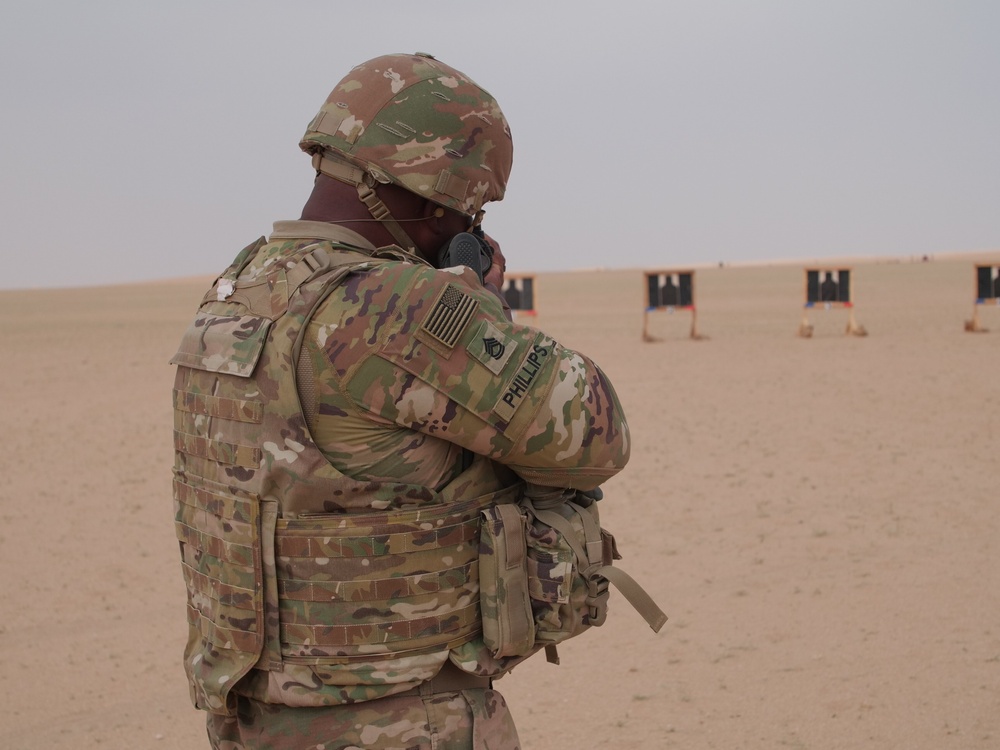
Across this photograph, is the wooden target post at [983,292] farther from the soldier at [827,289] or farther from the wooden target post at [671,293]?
the wooden target post at [671,293]

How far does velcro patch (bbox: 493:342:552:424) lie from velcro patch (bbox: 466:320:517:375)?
0.03m

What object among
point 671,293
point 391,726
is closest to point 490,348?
point 391,726

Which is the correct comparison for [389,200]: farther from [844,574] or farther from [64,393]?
[64,393]

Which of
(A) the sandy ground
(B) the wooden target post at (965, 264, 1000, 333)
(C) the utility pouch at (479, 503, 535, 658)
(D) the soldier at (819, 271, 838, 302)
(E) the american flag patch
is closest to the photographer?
(E) the american flag patch

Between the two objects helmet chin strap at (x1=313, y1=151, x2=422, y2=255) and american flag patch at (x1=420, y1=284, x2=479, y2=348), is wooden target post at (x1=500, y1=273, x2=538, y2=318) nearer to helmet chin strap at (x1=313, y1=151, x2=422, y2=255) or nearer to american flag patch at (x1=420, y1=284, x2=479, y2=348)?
helmet chin strap at (x1=313, y1=151, x2=422, y2=255)

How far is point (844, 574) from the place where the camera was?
524 cm

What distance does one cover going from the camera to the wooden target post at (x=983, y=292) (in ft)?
56.3

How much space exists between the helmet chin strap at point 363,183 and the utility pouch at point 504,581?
0.56 m

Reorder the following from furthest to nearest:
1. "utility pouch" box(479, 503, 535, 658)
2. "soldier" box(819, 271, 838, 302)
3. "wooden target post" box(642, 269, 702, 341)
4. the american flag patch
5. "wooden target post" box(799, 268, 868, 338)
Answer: "soldier" box(819, 271, 838, 302) → "wooden target post" box(642, 269, 702, 341) → "wooden target post" box(799, 268, 868, 338) → "utility pouch" box(479, 503, 535, 658) → the american flag patch

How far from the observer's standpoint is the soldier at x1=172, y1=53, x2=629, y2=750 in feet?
5.38

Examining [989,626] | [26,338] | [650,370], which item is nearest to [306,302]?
[989,626]

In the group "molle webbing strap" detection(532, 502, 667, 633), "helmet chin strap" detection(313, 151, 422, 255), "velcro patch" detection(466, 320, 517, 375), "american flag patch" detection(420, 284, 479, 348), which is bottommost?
"molle webbing strap" detection(532, 502, 667, 633)

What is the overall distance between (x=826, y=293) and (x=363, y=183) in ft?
59.9

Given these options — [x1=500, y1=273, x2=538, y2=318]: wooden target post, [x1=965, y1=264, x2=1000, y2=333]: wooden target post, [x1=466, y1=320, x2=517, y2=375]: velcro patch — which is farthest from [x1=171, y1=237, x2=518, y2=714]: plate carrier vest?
[x1=965, y1=264, x2=1000, y2=333]: wooden target post
